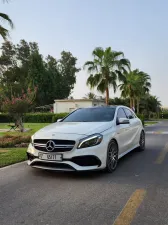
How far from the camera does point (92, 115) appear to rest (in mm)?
6711

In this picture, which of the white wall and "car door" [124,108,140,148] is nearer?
"car door" [124,108,140,148]

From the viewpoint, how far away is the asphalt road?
129 inches

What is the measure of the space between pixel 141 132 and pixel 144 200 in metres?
4.84

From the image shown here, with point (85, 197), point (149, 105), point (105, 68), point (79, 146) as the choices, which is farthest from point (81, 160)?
point (149, 105)

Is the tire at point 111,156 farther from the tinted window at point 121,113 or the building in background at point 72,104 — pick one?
the building in background at point 72,104

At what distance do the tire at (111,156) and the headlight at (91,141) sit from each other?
412 millimetres

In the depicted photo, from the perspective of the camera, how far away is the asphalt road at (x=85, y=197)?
3.29 metres

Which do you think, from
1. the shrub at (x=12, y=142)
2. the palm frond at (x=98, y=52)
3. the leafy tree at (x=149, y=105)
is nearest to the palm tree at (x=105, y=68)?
the palm frond at (x=98, y=52)

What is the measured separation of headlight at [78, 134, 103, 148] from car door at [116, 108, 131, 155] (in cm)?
99

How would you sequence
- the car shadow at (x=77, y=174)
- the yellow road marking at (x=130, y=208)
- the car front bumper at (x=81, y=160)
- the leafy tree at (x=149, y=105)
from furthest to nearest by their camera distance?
1. the leafy tree at (x=149, y=105)
2. the car shadow at (x=77, y=174)
3. the car front bumper at (x=81, y=160)
4. the yellow road marking at (x=130, y=208)

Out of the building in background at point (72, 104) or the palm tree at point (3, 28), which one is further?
the building in background at point (72, 104)

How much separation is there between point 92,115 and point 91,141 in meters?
1.68

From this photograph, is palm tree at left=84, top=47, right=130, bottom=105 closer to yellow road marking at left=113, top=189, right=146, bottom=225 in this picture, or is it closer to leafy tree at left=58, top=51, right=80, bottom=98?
yellow road marking at left=113, top=189, right=146, bottom=225

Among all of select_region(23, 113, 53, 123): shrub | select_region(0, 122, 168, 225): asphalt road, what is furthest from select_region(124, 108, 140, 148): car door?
select_region(23, 113, 53, 123): shrub
